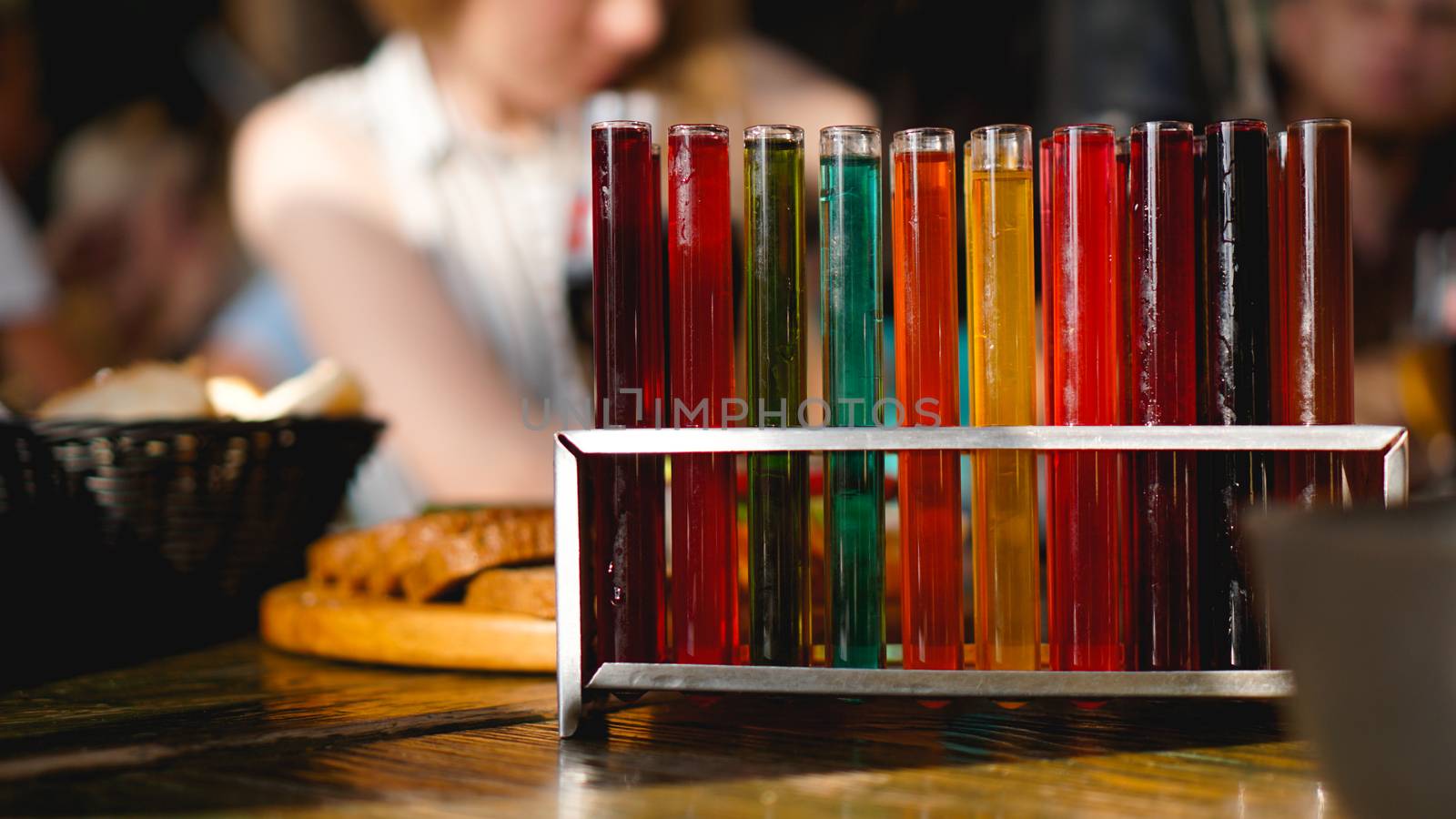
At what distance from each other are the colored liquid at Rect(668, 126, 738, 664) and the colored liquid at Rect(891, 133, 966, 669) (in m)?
0.07

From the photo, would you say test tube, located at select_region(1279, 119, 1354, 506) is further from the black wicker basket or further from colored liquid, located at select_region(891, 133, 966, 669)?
the black wicker basket

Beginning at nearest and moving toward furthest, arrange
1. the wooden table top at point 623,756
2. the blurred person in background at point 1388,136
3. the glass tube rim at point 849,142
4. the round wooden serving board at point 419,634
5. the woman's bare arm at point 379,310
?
the wooden table top at point 623,756
the glass tube rim at point 849,142
the round wooden serving board at point 419,634
the woman's bare arm at point 379,310
the blurred person in background at point 1388,136

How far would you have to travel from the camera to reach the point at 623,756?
0.42 metres

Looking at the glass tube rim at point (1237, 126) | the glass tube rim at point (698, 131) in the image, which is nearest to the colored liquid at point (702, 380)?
the glass tube rim at point (698, 131)

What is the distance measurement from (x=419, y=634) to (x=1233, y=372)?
0.43 metres

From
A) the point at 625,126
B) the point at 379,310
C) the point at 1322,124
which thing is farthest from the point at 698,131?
the point at 379,310

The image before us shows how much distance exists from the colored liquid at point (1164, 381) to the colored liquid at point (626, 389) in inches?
7.9

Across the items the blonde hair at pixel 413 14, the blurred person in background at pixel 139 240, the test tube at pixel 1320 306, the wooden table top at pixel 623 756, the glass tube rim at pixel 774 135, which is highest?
the blonde hair at pixel 413 14

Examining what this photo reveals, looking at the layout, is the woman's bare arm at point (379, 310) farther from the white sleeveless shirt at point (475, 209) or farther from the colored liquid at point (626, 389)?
the colored liquid at point (626, 389)

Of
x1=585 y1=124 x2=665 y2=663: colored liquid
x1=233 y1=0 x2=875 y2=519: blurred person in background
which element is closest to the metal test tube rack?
x1=585 y1=124 x2=665 y2=663: colored liquid

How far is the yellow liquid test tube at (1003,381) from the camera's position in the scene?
449mm

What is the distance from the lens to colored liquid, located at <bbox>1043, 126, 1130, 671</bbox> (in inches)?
17.6

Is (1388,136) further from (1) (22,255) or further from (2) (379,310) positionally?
(1) (22,255)

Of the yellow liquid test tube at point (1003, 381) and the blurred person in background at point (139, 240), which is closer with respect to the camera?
the yellow liquid test tube at point (1003, 381)
